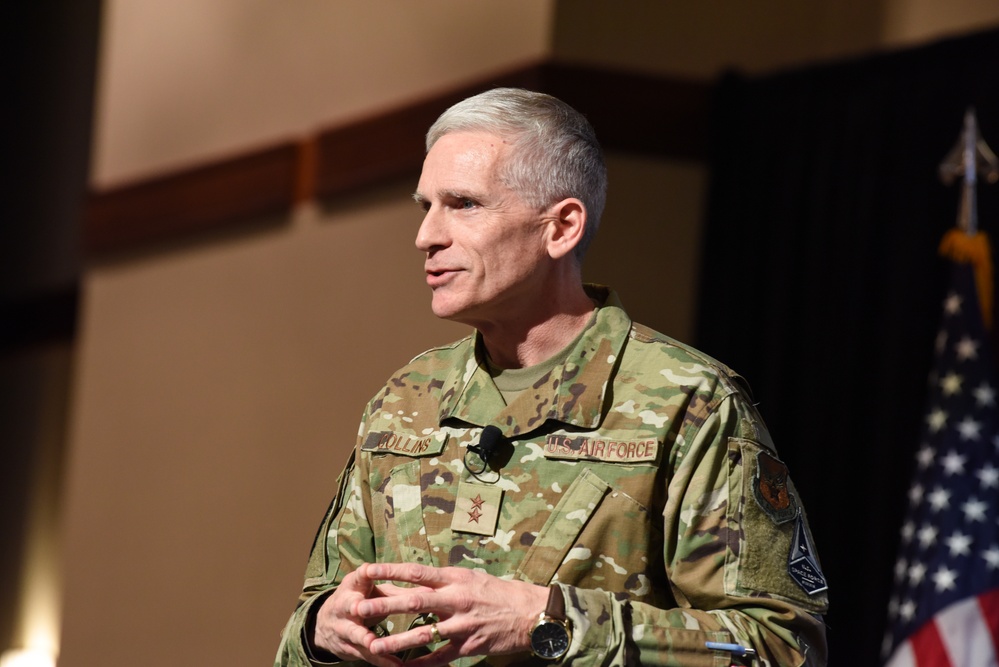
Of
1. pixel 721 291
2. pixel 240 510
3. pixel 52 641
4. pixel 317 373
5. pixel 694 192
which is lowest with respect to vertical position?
pixel 52 641

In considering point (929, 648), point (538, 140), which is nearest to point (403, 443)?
point (538, 140)

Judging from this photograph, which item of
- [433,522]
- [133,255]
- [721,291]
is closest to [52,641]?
[133,255]

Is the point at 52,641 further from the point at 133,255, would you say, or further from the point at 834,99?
the point at 834,99

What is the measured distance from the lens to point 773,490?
174 cm

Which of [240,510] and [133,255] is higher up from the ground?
[133,255]

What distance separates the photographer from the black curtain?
367 cm

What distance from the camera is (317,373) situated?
15.3 feet

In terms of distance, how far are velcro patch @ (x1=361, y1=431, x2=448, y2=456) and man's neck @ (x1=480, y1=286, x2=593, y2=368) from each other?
15 centimetres

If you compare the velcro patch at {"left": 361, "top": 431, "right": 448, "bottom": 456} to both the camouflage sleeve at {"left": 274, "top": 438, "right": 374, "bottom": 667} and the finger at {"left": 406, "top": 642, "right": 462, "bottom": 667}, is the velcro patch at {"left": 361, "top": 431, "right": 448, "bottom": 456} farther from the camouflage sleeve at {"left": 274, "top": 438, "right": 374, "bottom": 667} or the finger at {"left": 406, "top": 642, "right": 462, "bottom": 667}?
the finger at {"left": 406, "top": 642, "right": 462, "bottom": 667}

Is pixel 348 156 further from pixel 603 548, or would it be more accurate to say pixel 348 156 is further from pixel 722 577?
pixel 722 577

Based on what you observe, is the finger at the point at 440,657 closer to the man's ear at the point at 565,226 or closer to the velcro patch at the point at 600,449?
the velcro patch at the point at 600,449

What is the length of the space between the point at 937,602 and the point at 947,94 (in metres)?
1.33

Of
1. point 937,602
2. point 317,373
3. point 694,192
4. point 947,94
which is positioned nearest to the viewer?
point 937,602

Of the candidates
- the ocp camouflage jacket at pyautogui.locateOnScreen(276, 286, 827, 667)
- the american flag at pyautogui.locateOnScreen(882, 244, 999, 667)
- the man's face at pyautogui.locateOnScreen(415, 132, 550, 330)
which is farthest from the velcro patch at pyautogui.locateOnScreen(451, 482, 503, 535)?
the american flag at pyautogui.locateOnScreen(882, 244, 999, 667)
